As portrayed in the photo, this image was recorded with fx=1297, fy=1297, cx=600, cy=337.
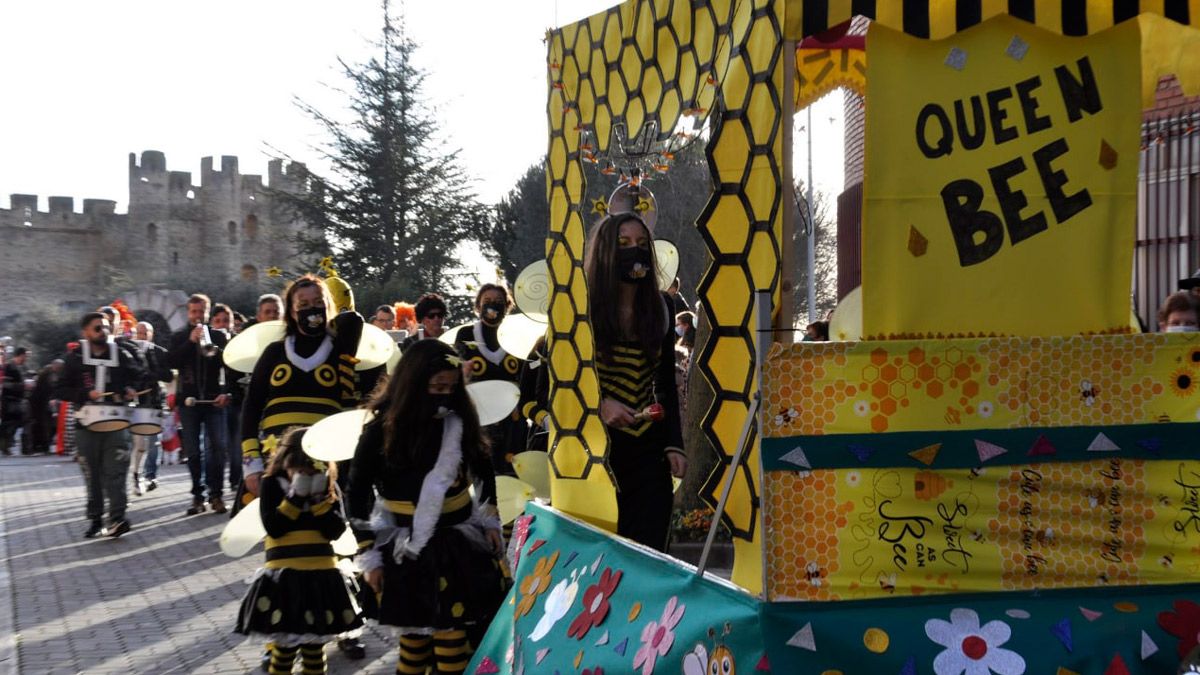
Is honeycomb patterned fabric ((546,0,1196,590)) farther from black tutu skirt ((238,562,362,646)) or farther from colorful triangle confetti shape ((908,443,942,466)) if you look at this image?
black tutu skirt ((238,562,362,646))

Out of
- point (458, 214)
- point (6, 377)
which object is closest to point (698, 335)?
point (6, 377)

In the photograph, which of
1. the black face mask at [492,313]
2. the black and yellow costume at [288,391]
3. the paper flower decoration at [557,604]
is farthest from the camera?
the black face mask at [492,313]

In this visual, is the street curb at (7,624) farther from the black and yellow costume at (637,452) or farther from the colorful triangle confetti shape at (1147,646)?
the colorful triangle confetti shape at (1147,646)

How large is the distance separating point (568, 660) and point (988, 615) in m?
1.47

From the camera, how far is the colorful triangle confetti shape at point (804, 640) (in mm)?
3535

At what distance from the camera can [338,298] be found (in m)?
8.09

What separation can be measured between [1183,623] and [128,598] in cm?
699

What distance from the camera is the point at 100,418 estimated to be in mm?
11445

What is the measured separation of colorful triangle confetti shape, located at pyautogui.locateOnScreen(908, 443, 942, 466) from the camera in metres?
3.78

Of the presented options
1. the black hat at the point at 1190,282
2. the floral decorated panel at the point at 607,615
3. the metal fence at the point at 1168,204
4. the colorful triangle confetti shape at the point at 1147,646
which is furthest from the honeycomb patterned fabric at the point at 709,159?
the black hat at the point at 1190,282

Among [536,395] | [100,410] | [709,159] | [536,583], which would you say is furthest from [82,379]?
[709,159]

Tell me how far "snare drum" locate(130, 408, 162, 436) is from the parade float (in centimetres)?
806

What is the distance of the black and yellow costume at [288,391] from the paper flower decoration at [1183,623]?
15.5 ft

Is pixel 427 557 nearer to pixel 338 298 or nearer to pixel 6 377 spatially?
pixel 338 298
